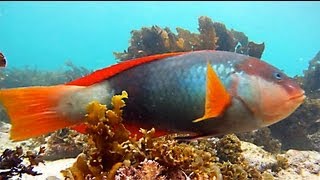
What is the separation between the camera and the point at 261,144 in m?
7.91

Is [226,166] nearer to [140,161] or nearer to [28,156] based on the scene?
[140,161]

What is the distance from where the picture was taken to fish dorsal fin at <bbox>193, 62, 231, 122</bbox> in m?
2.11

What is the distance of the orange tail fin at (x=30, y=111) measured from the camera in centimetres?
Answer: 229

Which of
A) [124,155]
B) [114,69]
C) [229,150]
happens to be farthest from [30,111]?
[229,150]

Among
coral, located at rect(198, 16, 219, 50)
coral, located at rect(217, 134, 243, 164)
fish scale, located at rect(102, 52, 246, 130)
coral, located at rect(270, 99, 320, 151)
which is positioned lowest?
coral, located at rect(217, 134, 243, 164)

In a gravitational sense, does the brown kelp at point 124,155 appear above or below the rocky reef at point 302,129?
below

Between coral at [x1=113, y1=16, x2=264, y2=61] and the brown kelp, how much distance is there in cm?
694

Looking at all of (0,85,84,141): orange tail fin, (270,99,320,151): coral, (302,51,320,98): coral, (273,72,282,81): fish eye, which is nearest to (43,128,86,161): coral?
(0,85,84,141): orange tail fin

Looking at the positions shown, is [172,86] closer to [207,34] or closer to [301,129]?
[301,129]

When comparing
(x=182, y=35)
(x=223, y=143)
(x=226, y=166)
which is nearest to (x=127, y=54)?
(x=182, y=35)

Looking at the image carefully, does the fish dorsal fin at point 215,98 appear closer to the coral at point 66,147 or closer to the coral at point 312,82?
the coral at point 66,147

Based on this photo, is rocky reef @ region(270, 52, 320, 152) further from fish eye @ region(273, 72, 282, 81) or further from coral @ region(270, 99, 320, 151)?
fish eye @ region(273, 72, 282, 81)

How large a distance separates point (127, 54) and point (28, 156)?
7233mm

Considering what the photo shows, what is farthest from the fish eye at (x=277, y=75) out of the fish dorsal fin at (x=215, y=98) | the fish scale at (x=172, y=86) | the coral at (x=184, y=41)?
the coral at (x=184, y=41)
